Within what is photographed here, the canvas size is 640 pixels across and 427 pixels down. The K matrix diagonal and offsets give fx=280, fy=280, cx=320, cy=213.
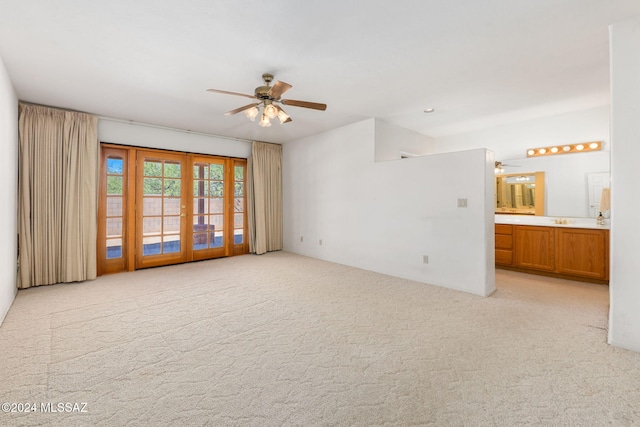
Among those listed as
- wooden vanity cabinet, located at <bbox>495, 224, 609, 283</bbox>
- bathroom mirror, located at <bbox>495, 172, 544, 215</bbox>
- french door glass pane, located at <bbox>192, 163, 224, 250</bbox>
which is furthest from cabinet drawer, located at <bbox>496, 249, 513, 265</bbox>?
french door glass pane, located at <bbox>192, 163, 224, 250</bbox>

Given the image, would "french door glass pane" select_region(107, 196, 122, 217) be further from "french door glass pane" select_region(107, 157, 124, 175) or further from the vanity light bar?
the vanity light bar

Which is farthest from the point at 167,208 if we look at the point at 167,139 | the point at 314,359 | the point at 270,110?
the point at 314,359

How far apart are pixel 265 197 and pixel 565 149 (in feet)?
18.4

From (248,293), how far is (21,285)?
3.13m

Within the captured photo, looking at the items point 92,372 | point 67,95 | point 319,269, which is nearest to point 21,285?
point 67,95

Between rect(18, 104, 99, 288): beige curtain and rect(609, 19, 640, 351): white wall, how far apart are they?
627 cm

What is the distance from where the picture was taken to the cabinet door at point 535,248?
438cm

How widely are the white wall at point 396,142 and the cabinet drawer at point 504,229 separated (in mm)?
2049

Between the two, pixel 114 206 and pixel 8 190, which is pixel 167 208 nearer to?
pixel 114 206

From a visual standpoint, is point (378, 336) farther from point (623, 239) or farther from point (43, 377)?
point (43, 377)

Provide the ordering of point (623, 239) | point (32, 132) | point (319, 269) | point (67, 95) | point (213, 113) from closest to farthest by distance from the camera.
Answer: point (623, 239), point (67, 95), point (32, 132), point (213, 113), point (319, 269)

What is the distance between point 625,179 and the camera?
2.27 m

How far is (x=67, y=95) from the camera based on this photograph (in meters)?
3.65

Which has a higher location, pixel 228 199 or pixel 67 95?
pixel 67 95
